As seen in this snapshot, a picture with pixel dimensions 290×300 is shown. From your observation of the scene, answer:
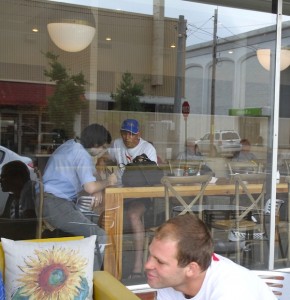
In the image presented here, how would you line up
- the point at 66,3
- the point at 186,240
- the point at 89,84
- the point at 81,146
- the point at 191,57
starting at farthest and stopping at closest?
the point at 89,84
the point at 191,57
the point at 66,3
the point at 81,146
the point at 186,240

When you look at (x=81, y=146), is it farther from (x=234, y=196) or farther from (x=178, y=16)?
(x=178, y=16)

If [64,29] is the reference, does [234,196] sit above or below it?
below

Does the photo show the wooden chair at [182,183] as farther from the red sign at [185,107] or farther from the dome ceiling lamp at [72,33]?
the red sign at [185,107]

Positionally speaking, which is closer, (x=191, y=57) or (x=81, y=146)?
(x=81, y=146)

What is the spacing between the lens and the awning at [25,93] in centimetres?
968

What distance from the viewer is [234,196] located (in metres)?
4.19

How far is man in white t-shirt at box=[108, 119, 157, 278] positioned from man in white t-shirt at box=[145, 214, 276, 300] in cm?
229

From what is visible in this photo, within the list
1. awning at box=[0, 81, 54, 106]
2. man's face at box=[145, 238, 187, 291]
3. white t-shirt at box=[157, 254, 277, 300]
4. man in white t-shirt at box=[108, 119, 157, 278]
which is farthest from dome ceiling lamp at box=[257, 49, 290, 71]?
awning at box=[0, 81, 54, 106]

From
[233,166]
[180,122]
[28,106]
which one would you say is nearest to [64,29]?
[233,166]

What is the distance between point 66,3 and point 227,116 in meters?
3.97

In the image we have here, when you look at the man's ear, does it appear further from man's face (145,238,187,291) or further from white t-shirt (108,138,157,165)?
white t-shirt (108,138,157,165)

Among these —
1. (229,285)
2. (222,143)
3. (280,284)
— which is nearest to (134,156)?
(280,284)

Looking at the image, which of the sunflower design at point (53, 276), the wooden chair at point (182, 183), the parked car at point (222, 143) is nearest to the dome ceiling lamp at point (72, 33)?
the wooden chair at point (182, 183)

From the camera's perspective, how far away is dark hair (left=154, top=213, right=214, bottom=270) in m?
1.30
